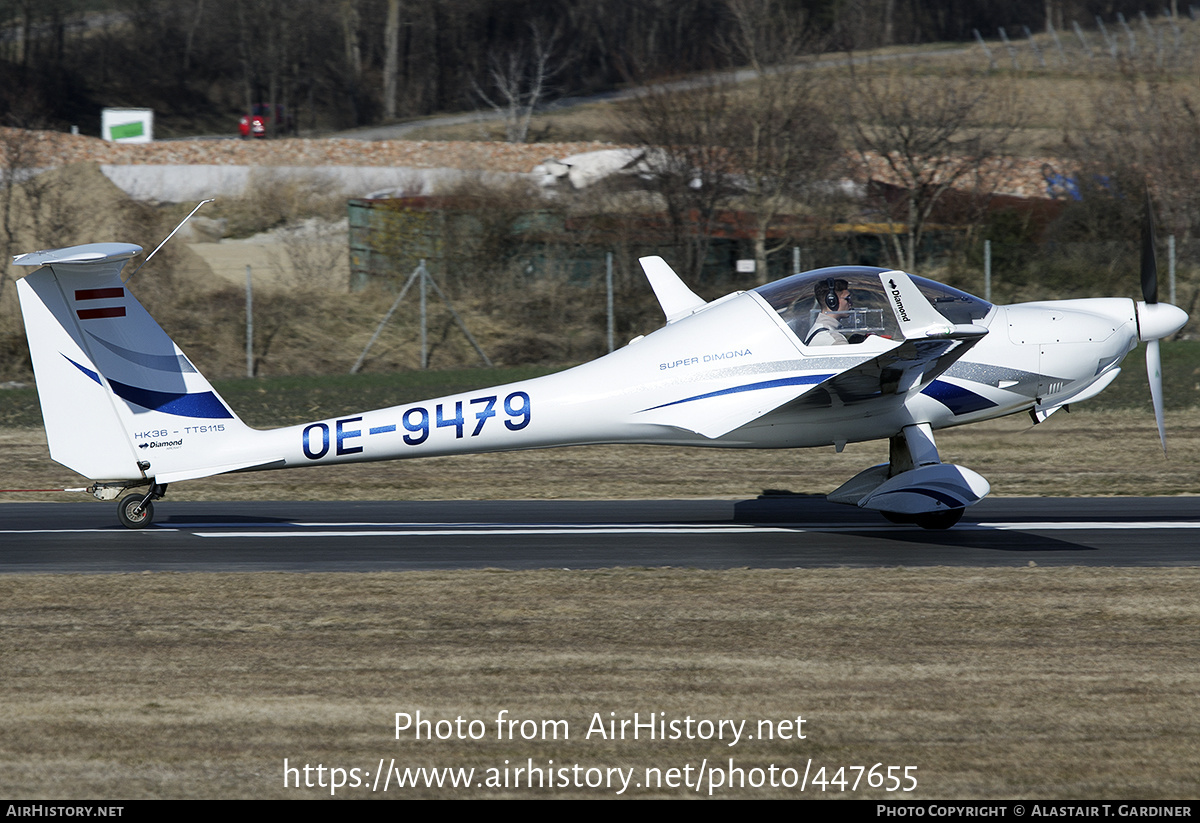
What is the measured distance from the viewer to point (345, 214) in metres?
34.0

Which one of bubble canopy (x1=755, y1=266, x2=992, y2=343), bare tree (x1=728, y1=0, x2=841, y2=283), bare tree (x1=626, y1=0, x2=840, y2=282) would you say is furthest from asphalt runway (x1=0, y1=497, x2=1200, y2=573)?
bare tree (x1=728, y1=0, x2=841, y2=283)

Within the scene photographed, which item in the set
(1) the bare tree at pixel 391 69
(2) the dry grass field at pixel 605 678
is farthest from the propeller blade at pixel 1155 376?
(1) the bare tree at pixel 391 69

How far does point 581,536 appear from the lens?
1119 centimetres

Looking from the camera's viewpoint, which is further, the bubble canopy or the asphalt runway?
the bubble canopy

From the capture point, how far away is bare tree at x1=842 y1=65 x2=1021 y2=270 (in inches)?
1114

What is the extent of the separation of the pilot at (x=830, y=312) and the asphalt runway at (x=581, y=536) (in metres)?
1.86

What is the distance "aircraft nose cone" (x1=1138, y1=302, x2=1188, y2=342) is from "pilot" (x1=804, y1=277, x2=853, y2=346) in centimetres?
295

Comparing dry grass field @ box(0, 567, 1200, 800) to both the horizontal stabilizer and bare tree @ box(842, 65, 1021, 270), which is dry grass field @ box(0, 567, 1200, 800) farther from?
bare tree @ box(842, 65, 1021, 270)

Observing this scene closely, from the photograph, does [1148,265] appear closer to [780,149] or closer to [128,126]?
[780,149]

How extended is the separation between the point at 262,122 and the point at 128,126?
6651mm

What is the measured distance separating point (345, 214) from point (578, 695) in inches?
1154

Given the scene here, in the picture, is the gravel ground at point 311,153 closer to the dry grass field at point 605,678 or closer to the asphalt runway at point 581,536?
the asphalt runway at point 581,536

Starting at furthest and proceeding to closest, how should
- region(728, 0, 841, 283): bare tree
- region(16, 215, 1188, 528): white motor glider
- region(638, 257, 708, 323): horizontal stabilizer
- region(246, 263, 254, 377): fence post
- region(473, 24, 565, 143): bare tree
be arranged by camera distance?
region(473, 24, 565, 143): bare tree → region(728, 0, 841, 283): bare tree → region(246, 263, 254, 377): fence post → region(638, 257, 708, 323): horizontal stabilizer → region(16, 215, 1188, 528): white motor glider

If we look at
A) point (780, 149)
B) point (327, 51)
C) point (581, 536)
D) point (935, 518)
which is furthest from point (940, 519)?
Answer: point (327, 51)
